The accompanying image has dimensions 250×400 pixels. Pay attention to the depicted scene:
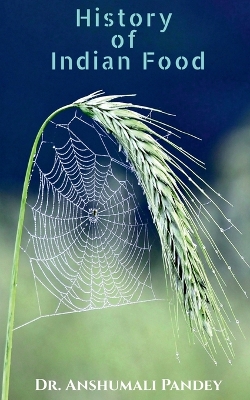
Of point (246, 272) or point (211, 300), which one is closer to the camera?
point (211, 300)

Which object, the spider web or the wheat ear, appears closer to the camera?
the wheat ear

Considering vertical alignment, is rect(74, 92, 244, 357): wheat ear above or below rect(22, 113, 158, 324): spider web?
below

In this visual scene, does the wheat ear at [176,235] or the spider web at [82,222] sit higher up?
the spider web at [82,222]

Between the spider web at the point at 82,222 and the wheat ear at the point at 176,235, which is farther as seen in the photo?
the spider web at the point at 82,222

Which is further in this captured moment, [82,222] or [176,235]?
[82,222]

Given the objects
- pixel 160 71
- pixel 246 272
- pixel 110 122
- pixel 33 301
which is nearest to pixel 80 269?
pixel 33 301

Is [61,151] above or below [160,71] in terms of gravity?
below

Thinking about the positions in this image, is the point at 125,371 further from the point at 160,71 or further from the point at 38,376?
the point at 160,71

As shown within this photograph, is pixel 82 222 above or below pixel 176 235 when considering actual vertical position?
above
